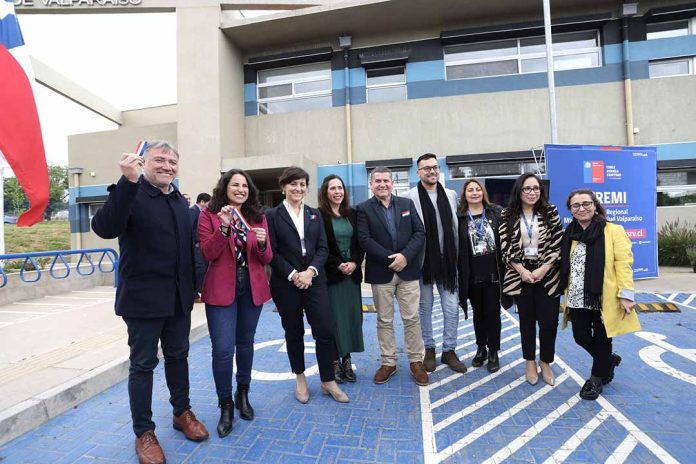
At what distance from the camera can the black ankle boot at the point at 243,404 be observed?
9.50ft

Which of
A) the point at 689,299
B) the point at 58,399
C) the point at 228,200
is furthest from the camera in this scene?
the point at 689,299

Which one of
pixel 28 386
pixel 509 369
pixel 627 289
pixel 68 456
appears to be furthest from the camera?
pixel 509 369

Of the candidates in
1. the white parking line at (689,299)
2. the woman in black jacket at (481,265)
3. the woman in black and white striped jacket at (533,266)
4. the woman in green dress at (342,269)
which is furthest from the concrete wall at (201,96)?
the white parking line at (689,299)

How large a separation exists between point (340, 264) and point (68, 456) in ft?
7.90

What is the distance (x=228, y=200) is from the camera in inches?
113

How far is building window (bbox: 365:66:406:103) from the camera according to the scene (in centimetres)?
1120

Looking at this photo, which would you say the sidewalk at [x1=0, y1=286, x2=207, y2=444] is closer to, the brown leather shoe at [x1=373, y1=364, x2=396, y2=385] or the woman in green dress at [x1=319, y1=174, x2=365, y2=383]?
the woman in green dress at [x1=319, y1=174, x2=365, y2=383]

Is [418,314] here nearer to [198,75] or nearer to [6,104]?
[6,104]

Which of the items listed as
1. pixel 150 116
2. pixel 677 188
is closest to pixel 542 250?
pixel 677 188

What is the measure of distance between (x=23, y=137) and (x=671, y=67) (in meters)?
14.2

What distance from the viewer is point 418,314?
3631 mm

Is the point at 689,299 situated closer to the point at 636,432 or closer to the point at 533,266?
the point at 533,266

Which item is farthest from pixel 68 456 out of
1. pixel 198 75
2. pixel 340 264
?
pixel 198 75

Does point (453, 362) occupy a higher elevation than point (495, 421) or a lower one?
higher
